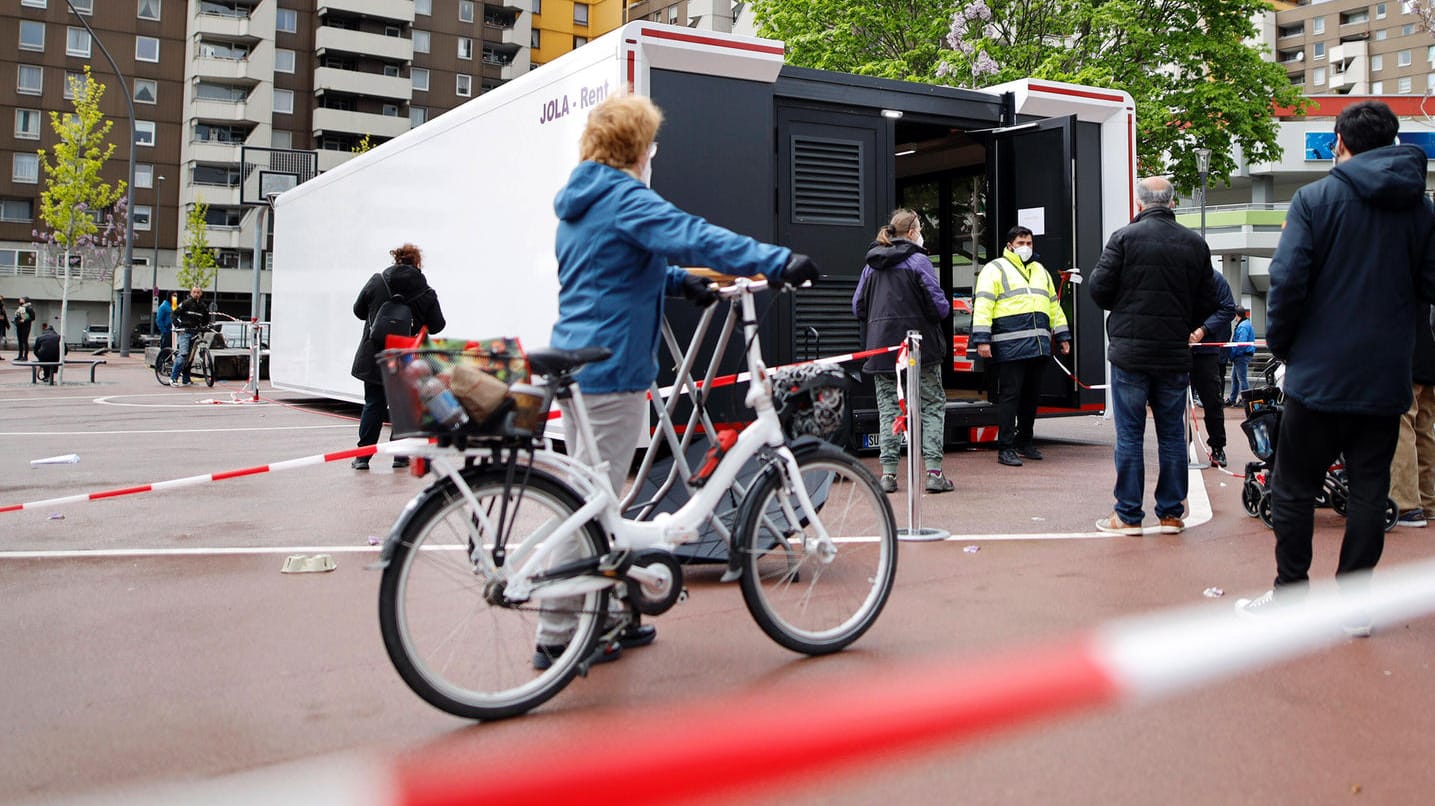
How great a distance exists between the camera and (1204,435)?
12.4 metres

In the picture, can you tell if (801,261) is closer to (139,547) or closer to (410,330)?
(139,547)

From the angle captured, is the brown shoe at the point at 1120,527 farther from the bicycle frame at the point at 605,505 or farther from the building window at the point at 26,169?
the building window at the point at 26,169

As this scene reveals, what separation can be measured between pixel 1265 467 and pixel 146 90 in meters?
68.2

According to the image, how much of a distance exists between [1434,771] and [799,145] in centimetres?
689

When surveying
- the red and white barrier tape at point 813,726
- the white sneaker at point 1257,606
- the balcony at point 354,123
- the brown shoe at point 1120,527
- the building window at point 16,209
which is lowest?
the red and white barrier tape at point 813,726

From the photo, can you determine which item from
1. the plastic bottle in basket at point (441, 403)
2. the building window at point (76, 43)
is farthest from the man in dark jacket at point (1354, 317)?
the building window at point (76, 43)

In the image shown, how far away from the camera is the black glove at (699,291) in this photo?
4.09 m

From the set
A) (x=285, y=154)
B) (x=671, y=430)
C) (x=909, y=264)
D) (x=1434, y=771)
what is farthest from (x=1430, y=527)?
(x=285, y=154)

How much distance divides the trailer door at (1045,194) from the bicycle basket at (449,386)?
7.68 m

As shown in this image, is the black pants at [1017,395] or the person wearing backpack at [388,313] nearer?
the person wearing backpack at [388,313]

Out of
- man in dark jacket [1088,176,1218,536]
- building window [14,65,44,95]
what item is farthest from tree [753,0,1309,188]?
building window [14,65,44,95]

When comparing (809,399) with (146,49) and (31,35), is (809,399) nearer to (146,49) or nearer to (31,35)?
(146,49)


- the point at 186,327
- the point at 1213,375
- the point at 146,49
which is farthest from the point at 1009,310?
the point at 146,49

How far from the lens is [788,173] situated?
9227mm
